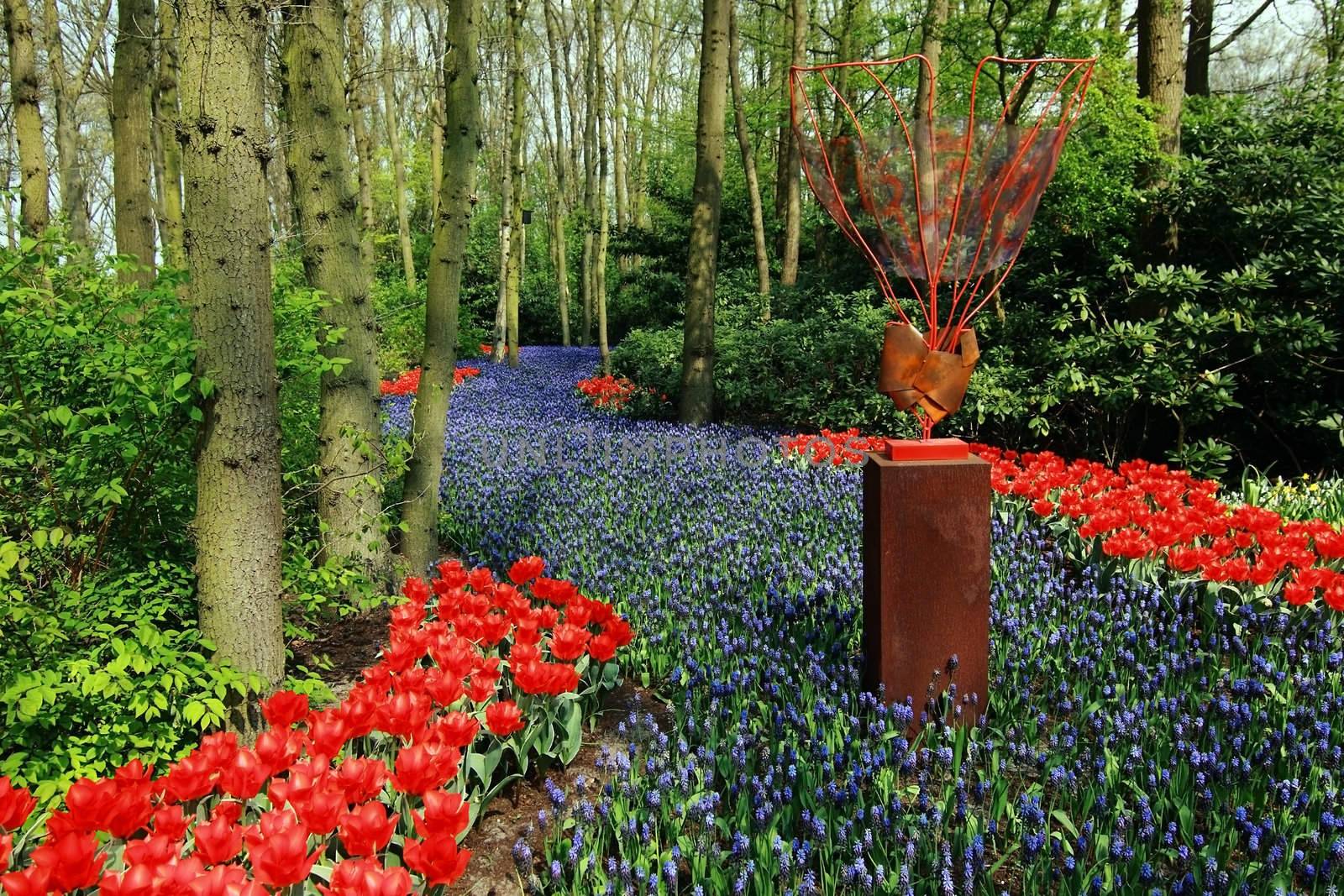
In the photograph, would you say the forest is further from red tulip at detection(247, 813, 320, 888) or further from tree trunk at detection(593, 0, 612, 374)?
tree trunk at detection(593, 0, 612, 374)

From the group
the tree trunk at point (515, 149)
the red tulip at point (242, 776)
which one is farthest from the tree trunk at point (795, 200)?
the red tulip at point (242, 776)

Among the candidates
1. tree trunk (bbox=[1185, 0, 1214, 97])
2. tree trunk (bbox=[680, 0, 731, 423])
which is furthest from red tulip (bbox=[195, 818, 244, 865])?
tree trunk (bbox=[1185, 0, 1214, 97])

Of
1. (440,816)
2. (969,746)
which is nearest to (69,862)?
(440,816)

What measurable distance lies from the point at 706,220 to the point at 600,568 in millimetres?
5602

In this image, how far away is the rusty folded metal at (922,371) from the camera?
10.9 ft

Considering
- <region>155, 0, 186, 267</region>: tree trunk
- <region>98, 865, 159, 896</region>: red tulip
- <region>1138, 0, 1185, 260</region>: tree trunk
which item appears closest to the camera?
<region>98, 865, 159, 896</region>: red tulip

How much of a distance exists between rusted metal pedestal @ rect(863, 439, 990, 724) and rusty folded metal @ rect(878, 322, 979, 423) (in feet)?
0.91

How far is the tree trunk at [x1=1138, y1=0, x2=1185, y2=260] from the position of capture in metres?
7.76

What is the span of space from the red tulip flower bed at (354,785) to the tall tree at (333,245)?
4.22ft

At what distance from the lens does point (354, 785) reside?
2057 millimetres

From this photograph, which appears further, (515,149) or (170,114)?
(515,149)

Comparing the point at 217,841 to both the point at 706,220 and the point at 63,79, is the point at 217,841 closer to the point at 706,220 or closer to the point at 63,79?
the point at 706,220

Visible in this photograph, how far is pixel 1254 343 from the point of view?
6.93 meters

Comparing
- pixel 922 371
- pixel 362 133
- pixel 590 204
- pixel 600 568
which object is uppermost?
pixel 362 133
